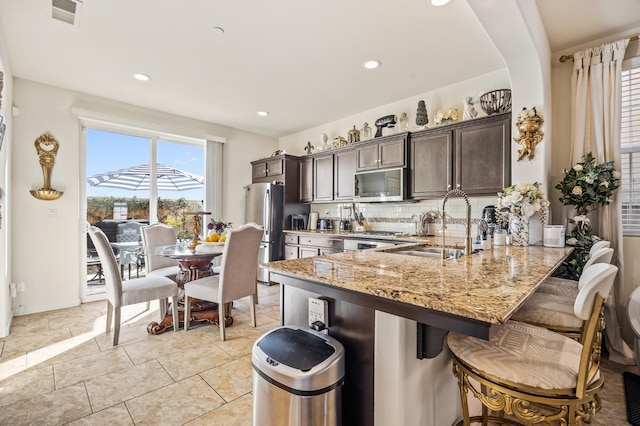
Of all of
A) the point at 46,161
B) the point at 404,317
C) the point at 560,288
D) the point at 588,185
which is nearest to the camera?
the point at 404,317

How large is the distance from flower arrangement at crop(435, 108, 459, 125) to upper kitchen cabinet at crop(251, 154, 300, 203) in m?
2.44

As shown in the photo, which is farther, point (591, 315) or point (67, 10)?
point (67, 10)

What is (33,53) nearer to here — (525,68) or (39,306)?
(39,306)

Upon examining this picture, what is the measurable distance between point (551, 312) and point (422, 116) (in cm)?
264

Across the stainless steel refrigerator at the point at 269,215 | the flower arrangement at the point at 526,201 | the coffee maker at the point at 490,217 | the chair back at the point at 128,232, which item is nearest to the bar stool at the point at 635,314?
the flower arrangement at the point at 526,201

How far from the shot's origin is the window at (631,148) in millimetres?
2535

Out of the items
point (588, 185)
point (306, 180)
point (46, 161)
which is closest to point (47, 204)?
point (46, 161)

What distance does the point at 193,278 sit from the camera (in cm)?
322

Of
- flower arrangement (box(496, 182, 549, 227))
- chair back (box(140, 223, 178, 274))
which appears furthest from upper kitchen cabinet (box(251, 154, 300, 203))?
flower arrangement (box(496, 182, 549, 227))

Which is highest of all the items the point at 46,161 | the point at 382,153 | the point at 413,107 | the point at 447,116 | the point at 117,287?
the point at 413,107

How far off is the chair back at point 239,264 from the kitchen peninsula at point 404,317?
4.59 feet

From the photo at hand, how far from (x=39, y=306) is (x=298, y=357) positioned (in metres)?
4.01

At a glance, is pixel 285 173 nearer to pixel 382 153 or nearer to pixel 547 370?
pixel 382 153

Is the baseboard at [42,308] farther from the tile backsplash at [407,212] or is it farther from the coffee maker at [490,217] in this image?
the coffee maker at [490,217]
